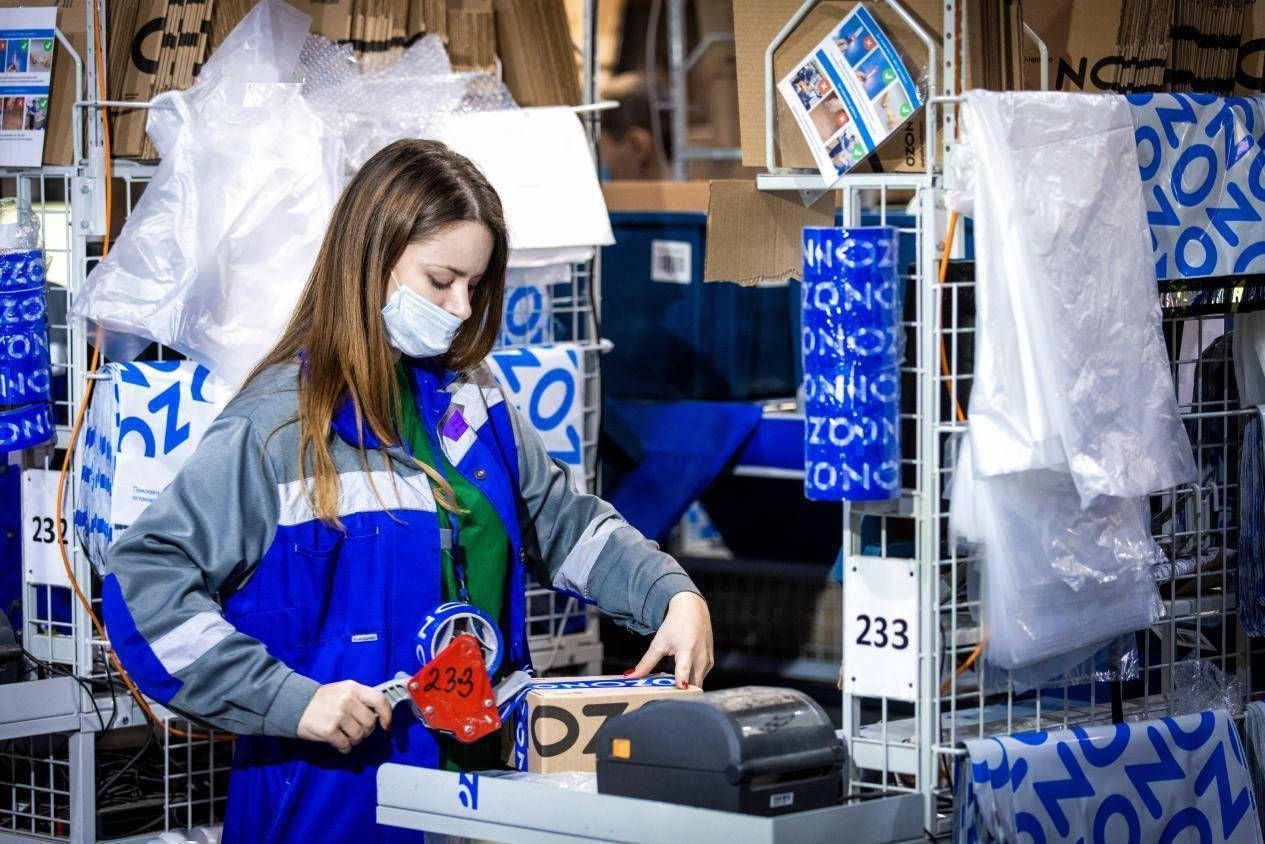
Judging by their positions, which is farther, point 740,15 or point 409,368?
point 740,15

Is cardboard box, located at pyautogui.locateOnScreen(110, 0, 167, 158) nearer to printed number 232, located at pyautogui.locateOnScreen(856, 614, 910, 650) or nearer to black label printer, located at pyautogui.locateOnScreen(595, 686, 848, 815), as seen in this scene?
printed number 232, located at pyautogui.locateOnScreen(856, 614, 910, 650)

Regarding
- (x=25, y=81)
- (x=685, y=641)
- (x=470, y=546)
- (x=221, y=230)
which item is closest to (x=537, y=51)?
(x=221, y=230)

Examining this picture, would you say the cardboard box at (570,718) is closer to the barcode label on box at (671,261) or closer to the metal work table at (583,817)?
the metal work table at (583,817)

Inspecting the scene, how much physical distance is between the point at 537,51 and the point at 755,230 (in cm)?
126

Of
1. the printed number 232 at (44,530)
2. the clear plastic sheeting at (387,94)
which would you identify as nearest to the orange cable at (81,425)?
the printed number 232 at (44,530)

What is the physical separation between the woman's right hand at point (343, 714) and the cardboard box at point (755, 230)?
1.18 m

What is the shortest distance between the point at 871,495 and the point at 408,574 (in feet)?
2.65

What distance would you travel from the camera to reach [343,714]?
89.3 inches

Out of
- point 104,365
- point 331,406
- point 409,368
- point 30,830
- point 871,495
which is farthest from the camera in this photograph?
point 30,830

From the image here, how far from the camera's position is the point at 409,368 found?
→ 8.64ft

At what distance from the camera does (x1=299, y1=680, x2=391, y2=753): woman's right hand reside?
226 centimetres

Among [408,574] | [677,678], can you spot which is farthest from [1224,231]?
[408,574]

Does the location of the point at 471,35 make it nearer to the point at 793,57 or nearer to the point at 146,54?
the point at 146,54

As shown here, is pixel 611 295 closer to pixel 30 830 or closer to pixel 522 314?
pixel 522 314
